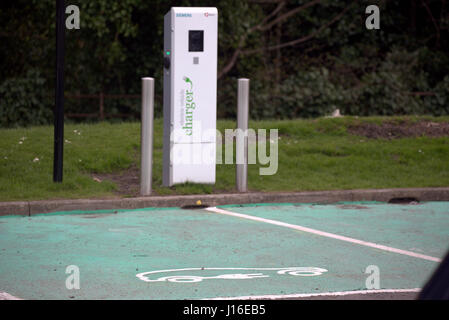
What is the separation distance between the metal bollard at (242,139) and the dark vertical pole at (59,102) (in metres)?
2.38

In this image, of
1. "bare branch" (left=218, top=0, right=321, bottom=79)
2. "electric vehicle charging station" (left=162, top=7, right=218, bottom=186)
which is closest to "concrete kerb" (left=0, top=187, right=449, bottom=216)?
"electric vehicle charging station" (left=162, top=7, right=218, bottom=186)

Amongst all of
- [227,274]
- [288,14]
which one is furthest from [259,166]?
[288,14]

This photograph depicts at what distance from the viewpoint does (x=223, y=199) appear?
10.2 m

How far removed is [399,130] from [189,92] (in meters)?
5.35

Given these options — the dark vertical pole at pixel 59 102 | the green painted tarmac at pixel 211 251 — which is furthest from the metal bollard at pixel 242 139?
the dark vertical pole at pixel 59 102

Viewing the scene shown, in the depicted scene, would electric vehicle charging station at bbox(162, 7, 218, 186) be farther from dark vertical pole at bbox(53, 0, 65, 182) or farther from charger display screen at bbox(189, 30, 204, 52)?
dark vertical pole at bbox(53, 0, 65, 182)

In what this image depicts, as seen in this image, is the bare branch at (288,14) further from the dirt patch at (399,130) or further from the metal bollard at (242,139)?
the metal bollard at (242,139)

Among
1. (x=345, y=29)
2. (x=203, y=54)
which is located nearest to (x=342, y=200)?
(x=203, y=54)

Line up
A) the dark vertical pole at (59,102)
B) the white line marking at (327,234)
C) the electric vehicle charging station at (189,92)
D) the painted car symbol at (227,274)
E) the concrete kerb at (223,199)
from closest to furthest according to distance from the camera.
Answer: the painted car symbol at (227,274), the white line marking at (327,234), the concrete kerb at (223,199), the dark vertical pole at (59,102), the electric vehicle charging station at (189,92)

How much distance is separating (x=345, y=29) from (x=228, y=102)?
15.8 ft

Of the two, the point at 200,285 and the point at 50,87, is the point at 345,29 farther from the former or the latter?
the point at 200,285

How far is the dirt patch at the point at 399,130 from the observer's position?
14133 mm

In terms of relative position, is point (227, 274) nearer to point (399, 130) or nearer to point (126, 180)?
point (126, 180)

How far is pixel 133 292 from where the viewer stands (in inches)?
226
